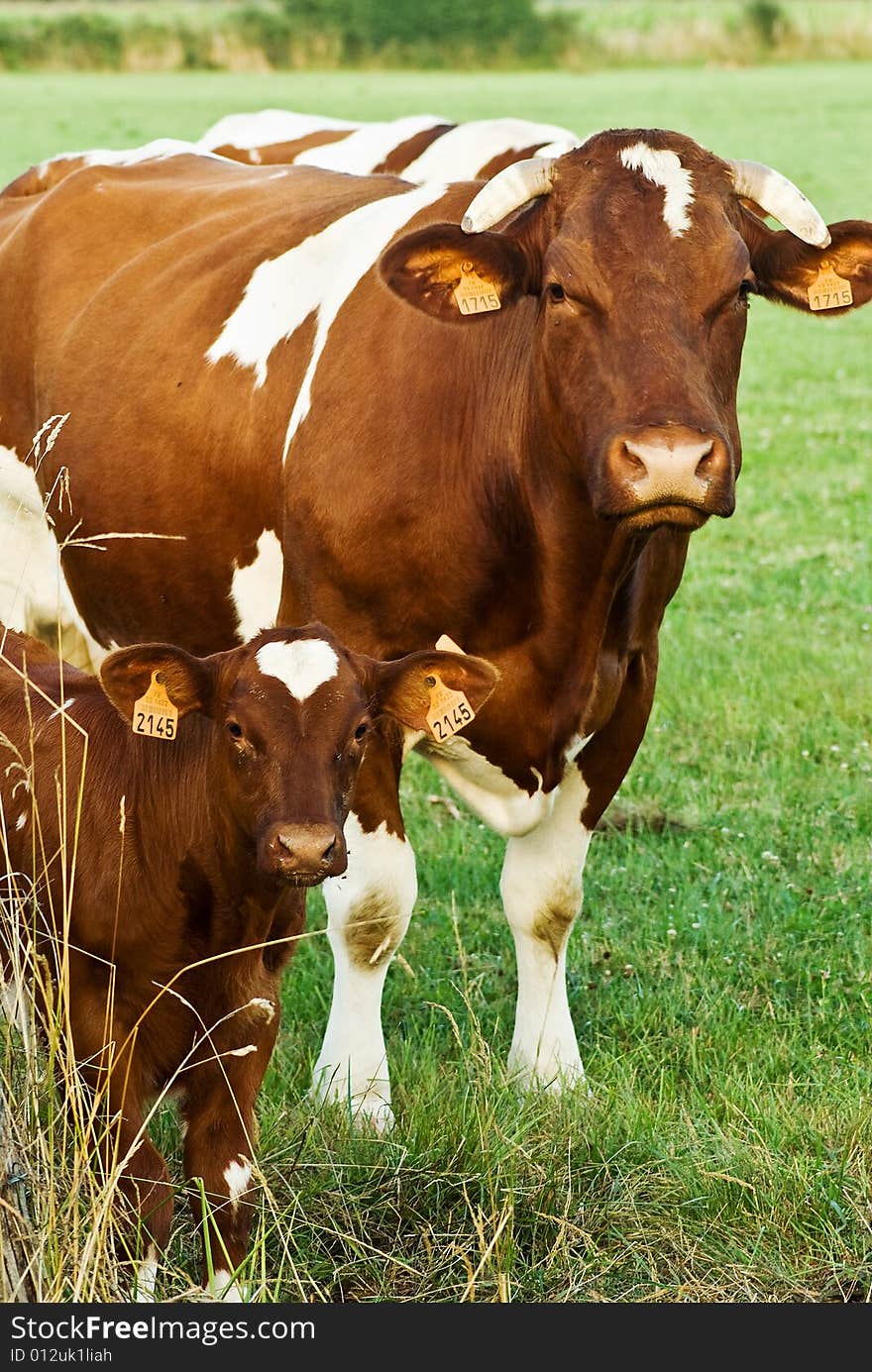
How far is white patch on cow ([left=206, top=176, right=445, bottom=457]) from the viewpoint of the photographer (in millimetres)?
5414

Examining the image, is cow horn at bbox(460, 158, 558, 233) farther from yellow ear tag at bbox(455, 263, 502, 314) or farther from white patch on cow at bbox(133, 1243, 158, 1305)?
white patch on cow at bbox(133, 1243, 158, 1305)

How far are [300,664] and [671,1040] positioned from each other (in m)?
1.95

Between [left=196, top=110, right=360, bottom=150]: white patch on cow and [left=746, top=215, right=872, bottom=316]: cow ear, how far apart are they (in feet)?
14.7

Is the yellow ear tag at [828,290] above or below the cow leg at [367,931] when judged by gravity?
above

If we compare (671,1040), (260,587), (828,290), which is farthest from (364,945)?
(828,290)

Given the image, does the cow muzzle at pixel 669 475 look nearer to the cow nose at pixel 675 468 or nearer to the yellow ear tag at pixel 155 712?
the cow nose at pixel 675 468

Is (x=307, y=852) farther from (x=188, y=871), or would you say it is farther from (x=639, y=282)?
(x=639, y=282)

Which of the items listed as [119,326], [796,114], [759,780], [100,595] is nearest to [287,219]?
[119,326]

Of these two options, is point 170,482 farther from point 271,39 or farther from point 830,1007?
point 271,39

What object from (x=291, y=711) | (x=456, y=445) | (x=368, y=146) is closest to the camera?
(x=291, y=711)

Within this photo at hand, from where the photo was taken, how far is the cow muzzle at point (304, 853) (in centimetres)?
360

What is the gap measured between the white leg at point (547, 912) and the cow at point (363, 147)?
215cm

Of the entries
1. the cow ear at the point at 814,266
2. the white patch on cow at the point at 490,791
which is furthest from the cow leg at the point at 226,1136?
the cow ear at the point at 814,266

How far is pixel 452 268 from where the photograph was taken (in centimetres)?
463
